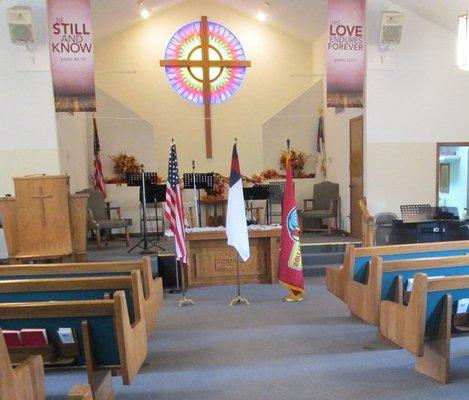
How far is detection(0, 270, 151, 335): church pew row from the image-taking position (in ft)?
8.15

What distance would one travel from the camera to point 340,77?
18.2ft

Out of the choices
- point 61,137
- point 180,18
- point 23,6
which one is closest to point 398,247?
point 61,137

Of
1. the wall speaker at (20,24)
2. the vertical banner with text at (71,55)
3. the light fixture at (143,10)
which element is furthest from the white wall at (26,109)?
the light fixture at (143,10)

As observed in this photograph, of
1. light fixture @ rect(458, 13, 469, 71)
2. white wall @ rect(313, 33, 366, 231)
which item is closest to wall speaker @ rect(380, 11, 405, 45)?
white wall @ rect(313, 33, 366, 231)

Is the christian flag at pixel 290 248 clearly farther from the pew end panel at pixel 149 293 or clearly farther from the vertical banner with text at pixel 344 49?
the vertical banner with text at pixel 344 49

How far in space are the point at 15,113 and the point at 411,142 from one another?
5843 mm

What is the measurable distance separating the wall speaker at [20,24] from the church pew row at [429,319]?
5561mm

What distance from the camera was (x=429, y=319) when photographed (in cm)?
242

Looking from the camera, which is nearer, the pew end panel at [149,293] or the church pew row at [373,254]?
the pew end panel at [149,293]

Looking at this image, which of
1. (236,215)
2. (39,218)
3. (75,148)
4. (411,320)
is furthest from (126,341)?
(75,148)

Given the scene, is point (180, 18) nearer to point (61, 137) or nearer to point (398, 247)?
point (61, 137)

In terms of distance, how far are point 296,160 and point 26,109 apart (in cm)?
515

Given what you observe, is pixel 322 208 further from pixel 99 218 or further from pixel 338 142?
pixel 99 218

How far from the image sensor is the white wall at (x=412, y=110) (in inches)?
240
